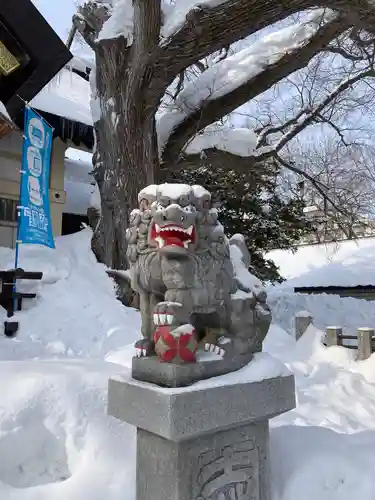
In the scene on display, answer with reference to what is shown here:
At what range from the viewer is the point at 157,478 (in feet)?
7.01

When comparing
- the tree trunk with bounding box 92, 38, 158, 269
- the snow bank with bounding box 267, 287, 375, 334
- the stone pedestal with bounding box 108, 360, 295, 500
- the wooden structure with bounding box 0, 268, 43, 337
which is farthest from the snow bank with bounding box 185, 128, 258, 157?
the stone pedestal with bounding box 108, 360, 295, 500

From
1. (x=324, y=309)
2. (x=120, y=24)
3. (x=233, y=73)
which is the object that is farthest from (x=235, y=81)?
(x=324, y=309)

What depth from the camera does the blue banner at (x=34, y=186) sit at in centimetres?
611

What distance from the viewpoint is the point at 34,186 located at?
644cm

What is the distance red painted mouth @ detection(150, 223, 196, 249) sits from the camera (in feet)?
7.04

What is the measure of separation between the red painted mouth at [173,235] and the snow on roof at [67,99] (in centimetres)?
729

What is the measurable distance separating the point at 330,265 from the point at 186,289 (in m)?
13.2

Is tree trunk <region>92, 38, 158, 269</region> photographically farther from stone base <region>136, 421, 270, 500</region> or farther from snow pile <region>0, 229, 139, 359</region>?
stone base <region>136, 421, 270, 500</region>

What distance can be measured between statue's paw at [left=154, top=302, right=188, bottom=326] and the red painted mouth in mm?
297

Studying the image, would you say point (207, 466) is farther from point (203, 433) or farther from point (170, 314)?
point (170, 314)

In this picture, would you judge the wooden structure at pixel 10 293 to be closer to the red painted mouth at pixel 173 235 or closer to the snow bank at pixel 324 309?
→ the red painted mouth at pixel 173 235

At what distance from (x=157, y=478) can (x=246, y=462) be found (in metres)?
0.50

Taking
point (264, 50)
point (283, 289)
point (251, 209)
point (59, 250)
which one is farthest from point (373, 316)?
point (59, 250)

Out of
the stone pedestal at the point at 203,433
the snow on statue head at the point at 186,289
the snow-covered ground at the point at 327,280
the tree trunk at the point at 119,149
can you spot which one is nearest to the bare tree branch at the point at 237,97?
the tree trunk at the point at 119,149
